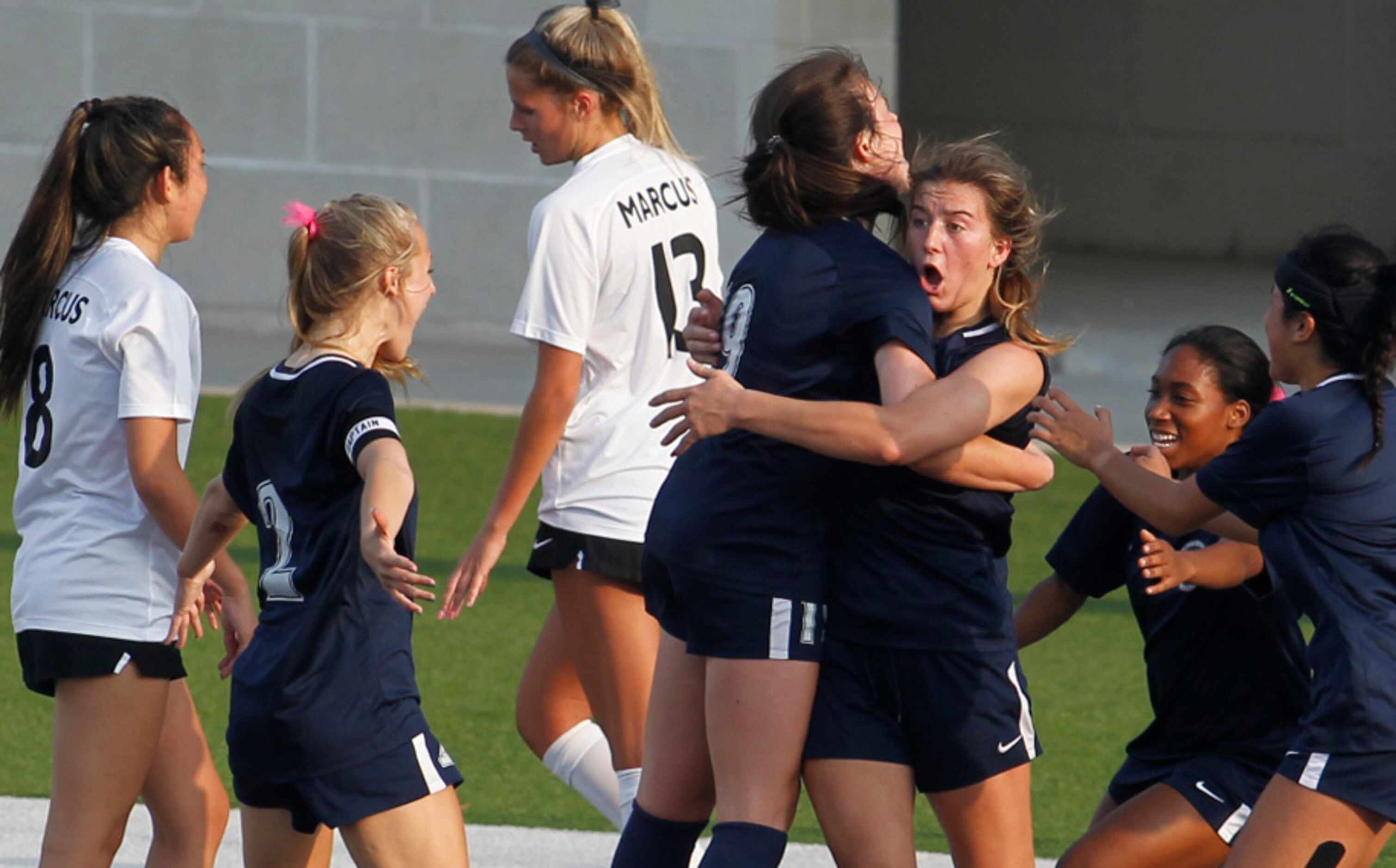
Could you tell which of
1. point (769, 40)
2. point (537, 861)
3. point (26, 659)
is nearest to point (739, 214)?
point (26, 659)

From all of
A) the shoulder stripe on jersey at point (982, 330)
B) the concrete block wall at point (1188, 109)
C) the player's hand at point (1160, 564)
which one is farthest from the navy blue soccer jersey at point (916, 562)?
the concrete block wall at point (1188, 109)

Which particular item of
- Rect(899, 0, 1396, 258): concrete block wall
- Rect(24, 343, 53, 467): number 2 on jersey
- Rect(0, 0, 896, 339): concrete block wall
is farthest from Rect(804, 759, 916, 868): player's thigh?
Rect(899, 0, 1396, 258): concrete block wall

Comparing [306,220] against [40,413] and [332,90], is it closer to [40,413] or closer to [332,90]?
[40,413]

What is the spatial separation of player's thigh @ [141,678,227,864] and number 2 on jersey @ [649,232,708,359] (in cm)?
126

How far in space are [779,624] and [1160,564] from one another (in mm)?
694

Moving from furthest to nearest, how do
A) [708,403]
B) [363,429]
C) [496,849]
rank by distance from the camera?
[496,849]
[363,429]
[708,403]

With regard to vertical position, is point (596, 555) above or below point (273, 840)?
above

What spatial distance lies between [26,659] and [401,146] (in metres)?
10.0

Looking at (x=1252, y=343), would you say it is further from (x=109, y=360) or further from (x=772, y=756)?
(x=109, y=360)

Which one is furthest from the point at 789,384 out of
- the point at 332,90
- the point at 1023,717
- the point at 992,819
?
the point at 332,90

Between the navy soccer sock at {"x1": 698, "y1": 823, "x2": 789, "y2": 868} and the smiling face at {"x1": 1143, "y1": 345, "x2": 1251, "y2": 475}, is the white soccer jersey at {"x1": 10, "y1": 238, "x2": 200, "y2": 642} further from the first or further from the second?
the smiling face at {"x1": 1143, "y1": 345, "x2": 1251, "y2": 475}

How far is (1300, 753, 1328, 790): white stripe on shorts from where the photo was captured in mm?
3477

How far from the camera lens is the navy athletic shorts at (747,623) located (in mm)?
3299

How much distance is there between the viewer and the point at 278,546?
3576 mm
